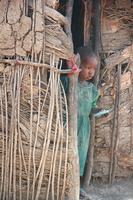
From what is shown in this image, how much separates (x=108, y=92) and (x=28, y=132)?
1.68 meters

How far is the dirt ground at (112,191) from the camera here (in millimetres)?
4102

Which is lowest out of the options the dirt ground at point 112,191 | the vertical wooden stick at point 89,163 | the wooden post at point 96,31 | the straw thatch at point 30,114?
the dirt ground at point 112,191

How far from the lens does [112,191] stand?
4289 millimetres

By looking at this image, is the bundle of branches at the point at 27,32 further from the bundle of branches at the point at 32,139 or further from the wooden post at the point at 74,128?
the wooden post at the point at 74,128

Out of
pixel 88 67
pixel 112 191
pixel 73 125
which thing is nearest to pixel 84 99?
pixel 88 67

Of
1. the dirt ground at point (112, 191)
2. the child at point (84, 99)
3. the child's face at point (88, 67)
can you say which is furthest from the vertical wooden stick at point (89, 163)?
the child's face at point (88, 67)

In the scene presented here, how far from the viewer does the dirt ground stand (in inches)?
161

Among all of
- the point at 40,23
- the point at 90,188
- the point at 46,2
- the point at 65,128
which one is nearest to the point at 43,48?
the point at 40,23

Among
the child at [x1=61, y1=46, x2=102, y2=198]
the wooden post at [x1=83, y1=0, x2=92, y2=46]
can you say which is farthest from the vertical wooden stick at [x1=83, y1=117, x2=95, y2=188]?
the wooden post at [x1=83, y1=0, x2=92, y2=46]

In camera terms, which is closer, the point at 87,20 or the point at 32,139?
the point at 32,139

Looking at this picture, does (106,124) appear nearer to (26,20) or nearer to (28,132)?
(28,132)

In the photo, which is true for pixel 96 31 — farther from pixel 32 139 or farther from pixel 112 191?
pixel 112 191

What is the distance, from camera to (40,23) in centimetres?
334

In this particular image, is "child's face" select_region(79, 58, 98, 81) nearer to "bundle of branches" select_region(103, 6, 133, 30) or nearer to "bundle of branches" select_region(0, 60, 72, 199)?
"bundle of branches" select_region(0, 60, 72, 199)
